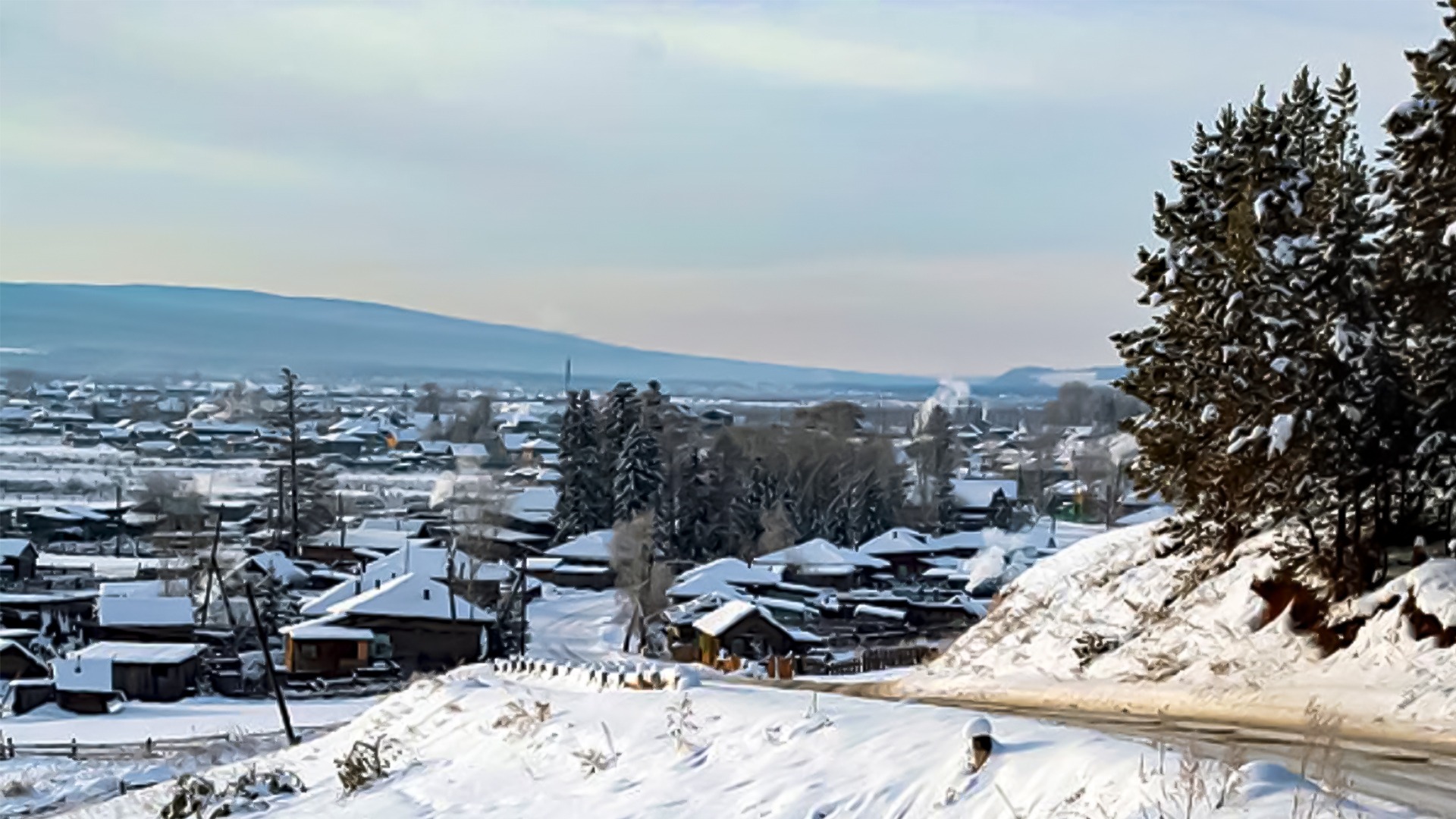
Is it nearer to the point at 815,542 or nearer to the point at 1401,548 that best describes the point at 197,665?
the point at 815,542

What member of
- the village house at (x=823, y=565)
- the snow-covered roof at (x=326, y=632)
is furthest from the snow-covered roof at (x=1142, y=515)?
the snow-covered roof at (x=326, y=632)

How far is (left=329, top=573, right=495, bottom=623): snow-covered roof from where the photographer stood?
66375mm

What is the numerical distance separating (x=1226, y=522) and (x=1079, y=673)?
3.31 m

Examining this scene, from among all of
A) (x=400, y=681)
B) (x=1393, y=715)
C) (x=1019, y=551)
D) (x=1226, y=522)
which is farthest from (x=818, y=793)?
(x=1019, y=551)

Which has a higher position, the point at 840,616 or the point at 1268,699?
the point at 1268,699

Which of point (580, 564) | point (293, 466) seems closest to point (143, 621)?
point (293, 466)

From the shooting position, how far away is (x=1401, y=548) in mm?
20797

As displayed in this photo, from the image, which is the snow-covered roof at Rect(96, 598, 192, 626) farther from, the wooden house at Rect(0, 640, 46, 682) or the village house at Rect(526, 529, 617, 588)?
the village house at Rect(526, 529, 617, 588)

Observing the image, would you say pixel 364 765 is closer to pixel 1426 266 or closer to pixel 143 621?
pixel 1426 266

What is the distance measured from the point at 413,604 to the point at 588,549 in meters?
26.2

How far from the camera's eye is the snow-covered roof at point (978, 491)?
125 m

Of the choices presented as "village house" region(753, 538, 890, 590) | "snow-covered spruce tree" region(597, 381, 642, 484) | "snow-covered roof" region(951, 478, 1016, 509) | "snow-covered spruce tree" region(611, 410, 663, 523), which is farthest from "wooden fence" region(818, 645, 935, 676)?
"snow-covered roof" region(951, 478, 1016, 509)

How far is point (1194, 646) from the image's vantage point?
21969 millimetres

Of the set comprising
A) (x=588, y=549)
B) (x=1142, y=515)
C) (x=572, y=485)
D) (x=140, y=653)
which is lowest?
(x=140, y=653)
